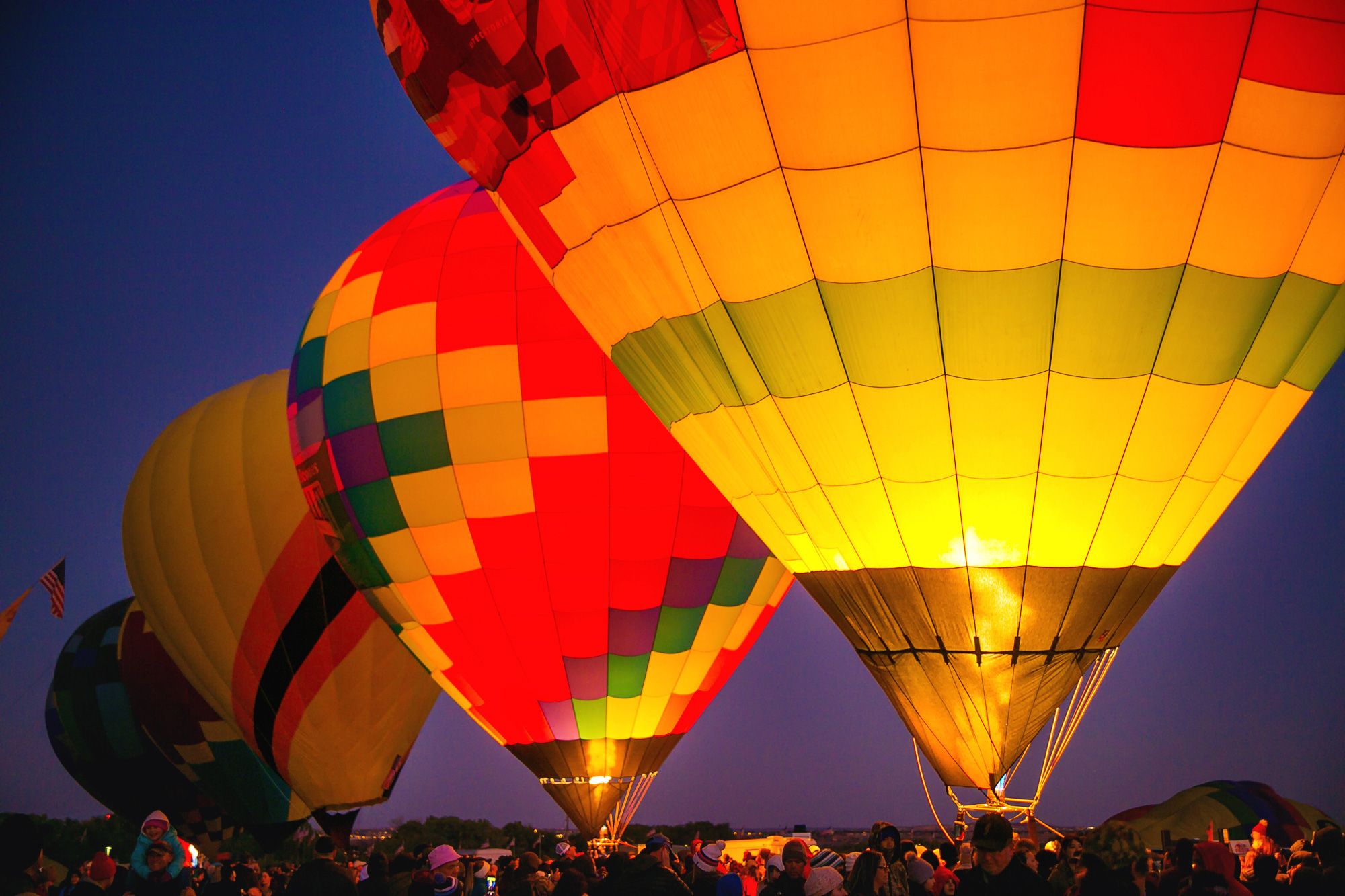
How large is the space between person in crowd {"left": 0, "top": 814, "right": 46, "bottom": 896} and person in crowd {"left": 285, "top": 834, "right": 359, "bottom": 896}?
705 millimetres

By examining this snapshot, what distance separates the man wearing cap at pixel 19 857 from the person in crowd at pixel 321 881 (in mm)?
706

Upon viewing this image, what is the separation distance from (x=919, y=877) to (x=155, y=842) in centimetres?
214

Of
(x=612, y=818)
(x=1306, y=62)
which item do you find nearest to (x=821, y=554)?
(x=1306, y=62)

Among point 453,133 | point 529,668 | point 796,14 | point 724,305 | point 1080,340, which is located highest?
point 453,133

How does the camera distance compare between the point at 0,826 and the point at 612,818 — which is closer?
the point at 0,826

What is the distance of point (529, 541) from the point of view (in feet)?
21.1

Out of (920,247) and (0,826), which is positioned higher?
(920,247)

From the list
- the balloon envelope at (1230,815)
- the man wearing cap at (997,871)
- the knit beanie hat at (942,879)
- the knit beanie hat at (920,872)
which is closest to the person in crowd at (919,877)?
the knit beanie hat at (920,872)

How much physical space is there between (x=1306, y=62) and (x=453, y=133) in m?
3.33

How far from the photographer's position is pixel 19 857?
2.21 meters

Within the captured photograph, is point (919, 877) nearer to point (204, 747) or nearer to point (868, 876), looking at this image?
point (868, 876)

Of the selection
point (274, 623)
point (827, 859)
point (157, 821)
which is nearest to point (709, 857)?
point (827, 859)

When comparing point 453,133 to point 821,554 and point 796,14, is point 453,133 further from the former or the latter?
point 821,554

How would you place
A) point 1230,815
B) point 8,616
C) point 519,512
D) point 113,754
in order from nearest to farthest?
point 519,512, point 8,616, point 1230,815, point 113,754
